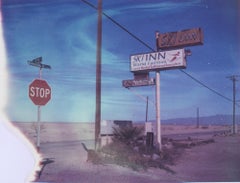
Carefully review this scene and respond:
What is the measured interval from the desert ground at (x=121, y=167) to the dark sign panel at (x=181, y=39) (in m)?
1.15

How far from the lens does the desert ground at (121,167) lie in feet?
16.7

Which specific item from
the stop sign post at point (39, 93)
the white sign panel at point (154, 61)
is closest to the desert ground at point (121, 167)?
the stop sign post at point (39, 93)

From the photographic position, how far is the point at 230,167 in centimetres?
505

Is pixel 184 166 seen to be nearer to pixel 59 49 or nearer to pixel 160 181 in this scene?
pixel 160 181

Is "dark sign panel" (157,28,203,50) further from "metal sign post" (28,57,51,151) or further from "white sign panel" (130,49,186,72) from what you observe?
"metal sign post" (28,57,51,151)

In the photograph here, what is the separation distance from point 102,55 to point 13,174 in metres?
2.06

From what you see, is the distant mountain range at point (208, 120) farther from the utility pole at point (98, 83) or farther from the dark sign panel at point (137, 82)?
the utility pole at point (98, 83)

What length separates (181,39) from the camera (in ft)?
17.3

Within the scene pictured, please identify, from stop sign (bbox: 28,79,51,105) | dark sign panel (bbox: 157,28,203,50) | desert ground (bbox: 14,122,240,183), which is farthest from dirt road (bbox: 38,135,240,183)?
dark sign panel (bbox: 157,28,203,50)

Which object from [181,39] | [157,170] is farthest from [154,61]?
[157,170]

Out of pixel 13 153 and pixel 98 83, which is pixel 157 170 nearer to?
pixel 98 83

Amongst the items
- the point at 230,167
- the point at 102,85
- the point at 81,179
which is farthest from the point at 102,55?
the point at 230,167

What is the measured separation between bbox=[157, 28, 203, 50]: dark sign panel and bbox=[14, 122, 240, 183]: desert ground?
3.79 feet

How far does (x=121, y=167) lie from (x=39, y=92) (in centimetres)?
158
